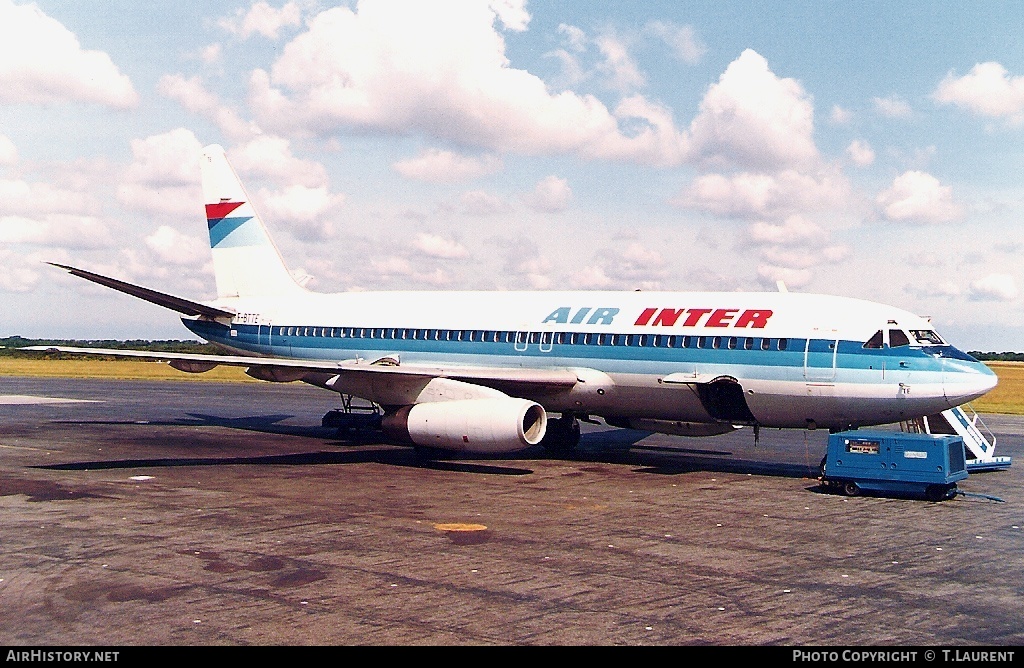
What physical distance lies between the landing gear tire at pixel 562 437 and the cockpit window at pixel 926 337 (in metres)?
10.4

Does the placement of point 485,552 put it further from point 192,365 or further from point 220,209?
point 220,209

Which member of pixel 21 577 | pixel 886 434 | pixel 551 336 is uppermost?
pixel 551 336

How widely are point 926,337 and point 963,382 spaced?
160cm

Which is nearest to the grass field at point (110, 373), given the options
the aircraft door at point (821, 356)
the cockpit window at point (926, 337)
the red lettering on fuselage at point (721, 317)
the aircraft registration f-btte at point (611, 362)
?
the aircraft registration f-btte at point (611, 362)

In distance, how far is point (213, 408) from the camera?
4728cm

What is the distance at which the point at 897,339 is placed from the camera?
23172 mm

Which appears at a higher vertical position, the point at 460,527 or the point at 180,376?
the point at 180,376

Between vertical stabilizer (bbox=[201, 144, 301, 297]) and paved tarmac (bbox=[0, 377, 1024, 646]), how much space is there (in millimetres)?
9079

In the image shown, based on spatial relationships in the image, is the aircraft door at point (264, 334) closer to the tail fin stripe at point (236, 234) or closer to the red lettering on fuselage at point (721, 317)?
the tail fin stripe at point (236, 234)

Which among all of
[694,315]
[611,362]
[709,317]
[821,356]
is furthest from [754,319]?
[611,362]

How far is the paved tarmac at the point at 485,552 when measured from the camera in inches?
436

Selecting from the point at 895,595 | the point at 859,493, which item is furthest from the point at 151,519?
the point at 859,493
